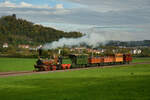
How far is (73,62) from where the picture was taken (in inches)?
2224

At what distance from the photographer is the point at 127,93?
1848 cm

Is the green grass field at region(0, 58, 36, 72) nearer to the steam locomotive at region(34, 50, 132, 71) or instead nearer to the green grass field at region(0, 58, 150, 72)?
the green grass field at region(0, 58, 150, 72)

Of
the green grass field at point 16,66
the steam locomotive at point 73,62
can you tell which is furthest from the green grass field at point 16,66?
the steam locomotive at point 73,62

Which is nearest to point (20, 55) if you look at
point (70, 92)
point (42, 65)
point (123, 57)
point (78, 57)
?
point (123, 57)

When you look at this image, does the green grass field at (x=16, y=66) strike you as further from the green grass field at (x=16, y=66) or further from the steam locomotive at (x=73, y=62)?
the steam locomotive at (x=73, y=62)

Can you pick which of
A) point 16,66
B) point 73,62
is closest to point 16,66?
point 16,66

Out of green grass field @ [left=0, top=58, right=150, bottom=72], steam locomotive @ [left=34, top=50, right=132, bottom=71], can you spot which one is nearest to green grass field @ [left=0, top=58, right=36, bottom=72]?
green grass field @ [left=0, top=58, right=150, bottom=72]

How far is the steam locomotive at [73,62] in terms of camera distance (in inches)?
1933

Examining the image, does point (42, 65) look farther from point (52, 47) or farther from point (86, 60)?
point (86, 60)

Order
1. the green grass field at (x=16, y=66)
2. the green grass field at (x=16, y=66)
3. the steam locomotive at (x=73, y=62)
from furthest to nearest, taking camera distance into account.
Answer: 1. the green grass field at (x=16, y=66)
2. the green grass field at (x=16, y=66)
3. the steam locomotive at (x=73, y=62)

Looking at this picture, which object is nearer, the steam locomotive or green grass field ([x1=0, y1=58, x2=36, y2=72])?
the steam locomotive

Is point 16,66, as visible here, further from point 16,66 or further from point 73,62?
point 73,62

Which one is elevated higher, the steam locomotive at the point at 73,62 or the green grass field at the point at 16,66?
the steam locomotive at the point at 73,62

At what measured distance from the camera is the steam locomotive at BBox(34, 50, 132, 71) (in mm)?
49094
